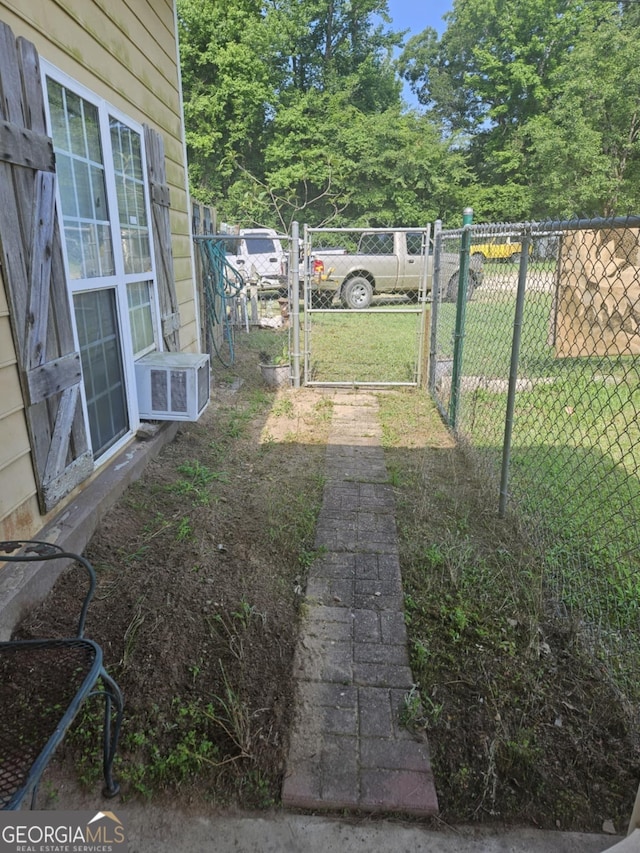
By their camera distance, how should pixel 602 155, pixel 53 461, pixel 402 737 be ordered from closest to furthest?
pixel 402 737, pixel 53 461, pixel 602 155

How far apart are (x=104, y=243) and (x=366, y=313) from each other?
4512 millimetres

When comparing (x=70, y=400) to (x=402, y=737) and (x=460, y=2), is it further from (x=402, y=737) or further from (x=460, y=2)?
(x=460, y=2)

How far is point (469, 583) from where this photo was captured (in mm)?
2609

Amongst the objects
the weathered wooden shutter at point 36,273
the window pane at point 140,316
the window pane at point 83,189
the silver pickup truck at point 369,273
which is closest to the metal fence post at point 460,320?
the window pane at point 140,316

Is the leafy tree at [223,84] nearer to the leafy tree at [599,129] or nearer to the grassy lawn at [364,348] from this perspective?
the leafy tree at [599,129]

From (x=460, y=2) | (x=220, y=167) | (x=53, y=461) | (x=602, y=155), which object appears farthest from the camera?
(x=460, y=2)

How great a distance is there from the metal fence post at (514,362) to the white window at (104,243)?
236cm

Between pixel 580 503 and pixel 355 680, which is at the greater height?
pixel 580 503

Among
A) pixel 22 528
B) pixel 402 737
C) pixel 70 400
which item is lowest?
pixel 402 737

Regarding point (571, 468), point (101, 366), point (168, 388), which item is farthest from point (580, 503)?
point (101, 366)

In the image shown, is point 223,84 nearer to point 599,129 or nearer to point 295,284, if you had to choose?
point 599,129

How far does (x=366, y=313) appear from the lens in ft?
24.0

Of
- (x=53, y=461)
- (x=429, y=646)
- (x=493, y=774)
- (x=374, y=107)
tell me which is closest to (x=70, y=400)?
(x=53, y=461)

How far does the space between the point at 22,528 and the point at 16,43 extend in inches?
80.6
